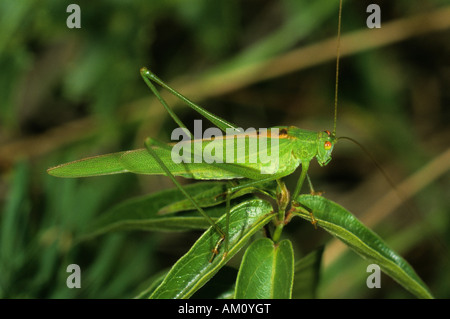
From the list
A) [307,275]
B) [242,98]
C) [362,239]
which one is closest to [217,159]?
[307,275]

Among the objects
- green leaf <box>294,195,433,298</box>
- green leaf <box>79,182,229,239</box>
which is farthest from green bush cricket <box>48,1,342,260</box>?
green leaf <box>294,195,433,298</box>

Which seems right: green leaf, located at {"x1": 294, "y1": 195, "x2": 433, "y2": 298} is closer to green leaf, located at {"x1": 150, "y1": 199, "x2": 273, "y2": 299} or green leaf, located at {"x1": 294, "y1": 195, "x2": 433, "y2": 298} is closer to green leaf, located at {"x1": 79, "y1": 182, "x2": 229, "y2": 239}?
green leaf, located at {"x1": 150, "y1": 199, "x2": 273, "y2": 299}

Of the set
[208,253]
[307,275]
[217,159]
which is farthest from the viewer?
[217,159]

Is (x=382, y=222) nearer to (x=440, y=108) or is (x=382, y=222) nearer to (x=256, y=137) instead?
(x=440, y=108)

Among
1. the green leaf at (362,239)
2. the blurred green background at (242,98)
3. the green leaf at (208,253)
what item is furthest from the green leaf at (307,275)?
the blurred green background at (242,98)

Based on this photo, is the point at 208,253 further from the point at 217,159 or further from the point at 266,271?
the point at 217,159

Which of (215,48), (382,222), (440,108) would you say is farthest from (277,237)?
(440,108)
